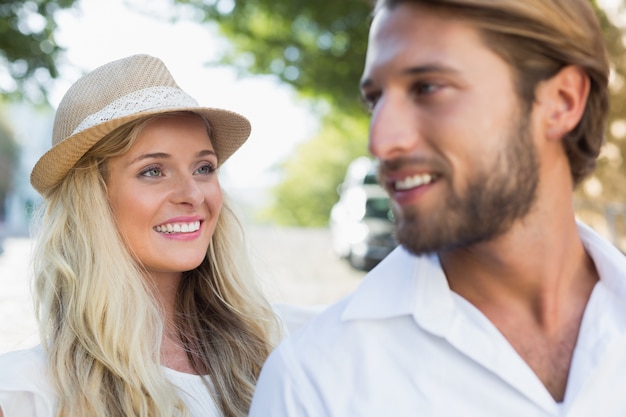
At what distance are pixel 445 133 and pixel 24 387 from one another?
1631 mm

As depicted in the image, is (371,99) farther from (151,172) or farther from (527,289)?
Result: (151,172)

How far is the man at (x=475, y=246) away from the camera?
5.74 ft

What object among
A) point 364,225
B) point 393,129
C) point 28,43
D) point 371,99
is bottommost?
point 393,129

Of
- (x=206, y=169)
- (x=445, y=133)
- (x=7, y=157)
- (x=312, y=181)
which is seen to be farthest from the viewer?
(x=312, y=181)

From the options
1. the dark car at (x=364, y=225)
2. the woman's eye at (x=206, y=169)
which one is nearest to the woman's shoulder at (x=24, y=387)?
the woman's eye at (x=206, y=169)

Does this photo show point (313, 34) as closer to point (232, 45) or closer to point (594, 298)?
point (232, 45)

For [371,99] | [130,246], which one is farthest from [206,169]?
[371,99]

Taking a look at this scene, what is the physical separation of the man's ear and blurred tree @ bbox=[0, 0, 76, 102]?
7.84m

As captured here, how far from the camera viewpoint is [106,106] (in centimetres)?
307

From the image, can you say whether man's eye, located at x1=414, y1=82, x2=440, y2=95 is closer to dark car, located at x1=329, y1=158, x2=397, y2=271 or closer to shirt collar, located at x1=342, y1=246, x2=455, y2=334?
shirt collar, located at x1=342, y1=246, x2=455, y2=334

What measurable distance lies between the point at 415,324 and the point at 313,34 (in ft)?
43.8

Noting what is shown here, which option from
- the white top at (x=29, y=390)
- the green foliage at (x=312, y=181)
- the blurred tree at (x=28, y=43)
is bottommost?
the white top at (x=29, y=390)

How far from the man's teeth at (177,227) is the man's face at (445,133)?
1.50m

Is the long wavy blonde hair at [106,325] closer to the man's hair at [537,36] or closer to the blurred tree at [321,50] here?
the man's hair at [537,36]
